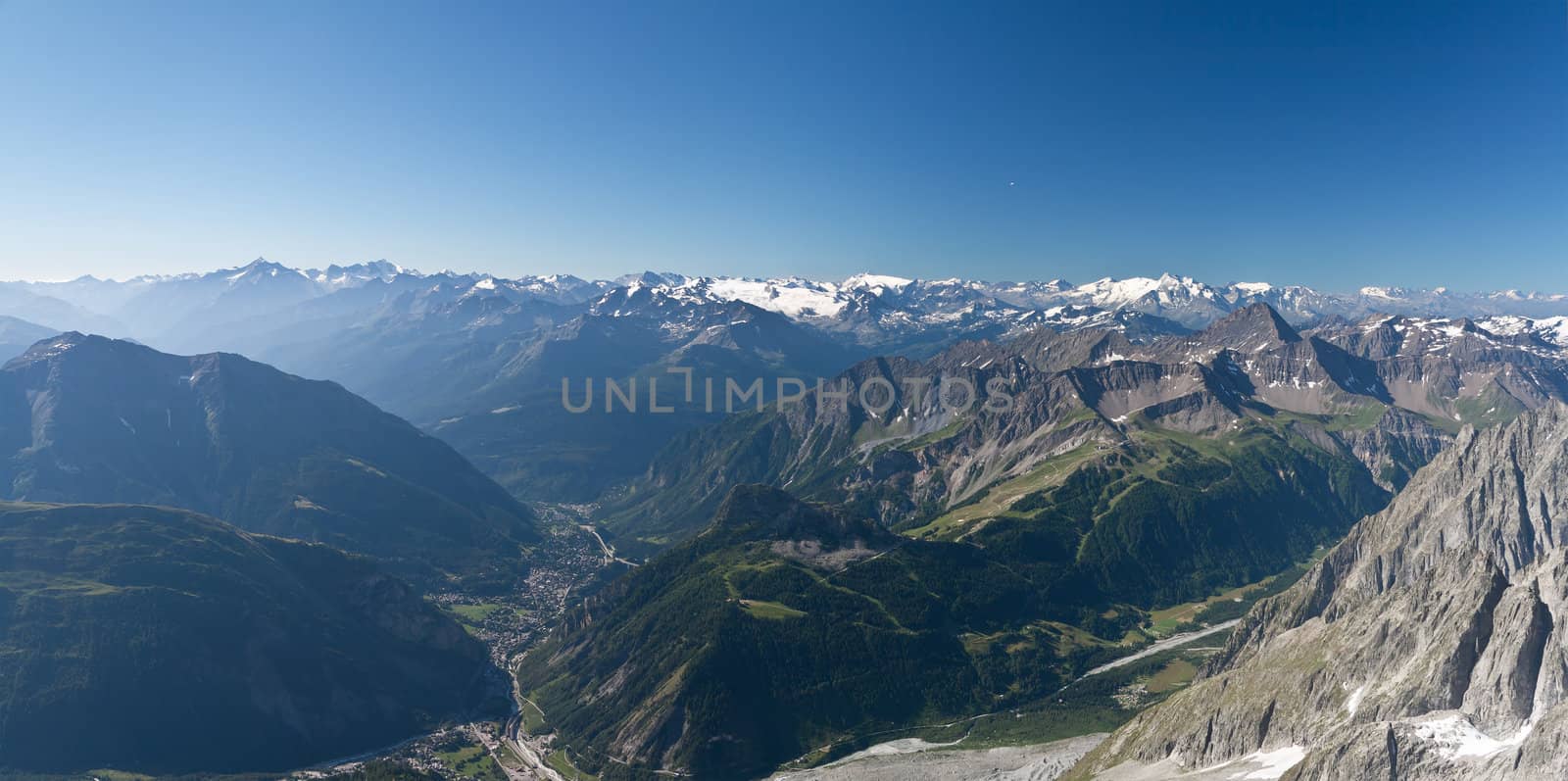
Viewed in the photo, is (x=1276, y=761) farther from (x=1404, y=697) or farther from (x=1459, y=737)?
(x=1459, y=737)

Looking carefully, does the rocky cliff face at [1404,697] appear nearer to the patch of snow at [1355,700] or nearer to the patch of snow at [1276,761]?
the patch of snow at [1355,700]

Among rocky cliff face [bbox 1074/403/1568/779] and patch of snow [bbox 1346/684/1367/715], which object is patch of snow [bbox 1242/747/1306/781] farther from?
patch of snow [bbox 1346/684/1367/715]

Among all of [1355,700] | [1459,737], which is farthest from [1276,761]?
[1459,737]

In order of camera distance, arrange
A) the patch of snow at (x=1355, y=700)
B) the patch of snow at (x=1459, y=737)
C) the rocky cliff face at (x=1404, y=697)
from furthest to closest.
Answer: the patch of snow at (x=1355, y=700), the rocky cliff face at (x=1404, y=697), the patch of snow at (x=1459, y=737)

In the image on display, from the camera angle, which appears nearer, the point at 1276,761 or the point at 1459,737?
the point at 1459,737

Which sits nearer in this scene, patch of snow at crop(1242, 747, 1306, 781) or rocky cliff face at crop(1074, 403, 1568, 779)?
rocky cliff face at crop(1074, 403, 1568, 779)

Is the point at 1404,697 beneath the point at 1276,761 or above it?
above

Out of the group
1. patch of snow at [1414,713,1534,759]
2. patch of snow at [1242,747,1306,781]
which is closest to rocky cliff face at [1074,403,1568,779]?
patch of snow at [1414,713,1534,759]

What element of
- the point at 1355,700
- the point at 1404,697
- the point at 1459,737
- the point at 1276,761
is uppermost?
the point at 1459,737

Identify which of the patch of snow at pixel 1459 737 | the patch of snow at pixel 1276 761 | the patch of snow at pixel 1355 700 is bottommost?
the patch of snow at pixel 1276 761

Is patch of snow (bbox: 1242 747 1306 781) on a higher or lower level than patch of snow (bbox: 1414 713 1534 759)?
lower

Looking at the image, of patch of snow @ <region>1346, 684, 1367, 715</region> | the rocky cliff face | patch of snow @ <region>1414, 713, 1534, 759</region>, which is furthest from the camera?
patch of snow @ <region>1346, 684, 1367, 715</region>

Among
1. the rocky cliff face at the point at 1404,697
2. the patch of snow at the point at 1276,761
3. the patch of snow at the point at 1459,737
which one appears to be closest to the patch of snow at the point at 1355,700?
the rocky cliff face at the point at 1404,697
